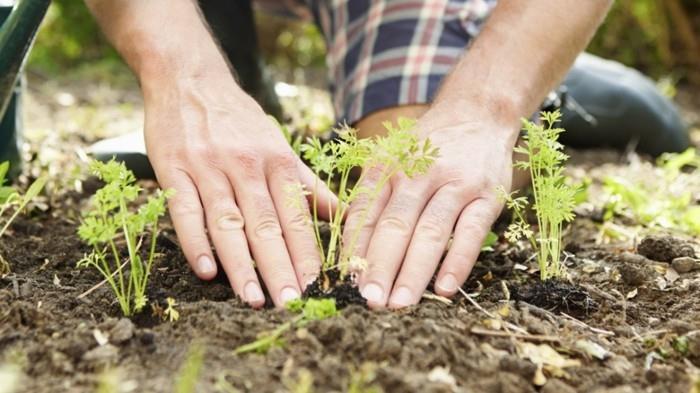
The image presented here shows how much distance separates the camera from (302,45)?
6.38 m

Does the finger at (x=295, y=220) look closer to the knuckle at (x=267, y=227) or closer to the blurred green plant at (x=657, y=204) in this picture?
the knuckle at (x=267, y=227)

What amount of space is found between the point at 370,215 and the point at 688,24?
4.49 m

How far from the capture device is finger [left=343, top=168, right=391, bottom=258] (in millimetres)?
1953

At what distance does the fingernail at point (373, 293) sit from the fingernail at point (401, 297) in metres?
0.03

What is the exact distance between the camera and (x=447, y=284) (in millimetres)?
1910

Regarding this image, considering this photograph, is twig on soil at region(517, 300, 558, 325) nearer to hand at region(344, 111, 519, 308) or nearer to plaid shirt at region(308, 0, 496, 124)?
hand at region(344, 111, 519, 308)

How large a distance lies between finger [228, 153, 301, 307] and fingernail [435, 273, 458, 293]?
34 centimetres

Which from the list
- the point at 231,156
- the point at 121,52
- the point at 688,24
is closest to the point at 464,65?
the point at 231,156

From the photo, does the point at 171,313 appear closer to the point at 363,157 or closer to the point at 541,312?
the point at 363,157

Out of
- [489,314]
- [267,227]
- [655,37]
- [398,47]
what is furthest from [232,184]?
[655,37]

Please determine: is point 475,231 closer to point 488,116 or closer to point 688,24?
point 488,116

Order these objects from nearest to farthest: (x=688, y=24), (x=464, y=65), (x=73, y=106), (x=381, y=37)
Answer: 1. (x=464, y=65)
2. (x=381, y=37)
3. (x=73, y=106)
4. (x=688, y=24)

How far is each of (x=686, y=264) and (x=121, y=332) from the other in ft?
4.85

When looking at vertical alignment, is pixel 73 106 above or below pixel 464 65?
below
